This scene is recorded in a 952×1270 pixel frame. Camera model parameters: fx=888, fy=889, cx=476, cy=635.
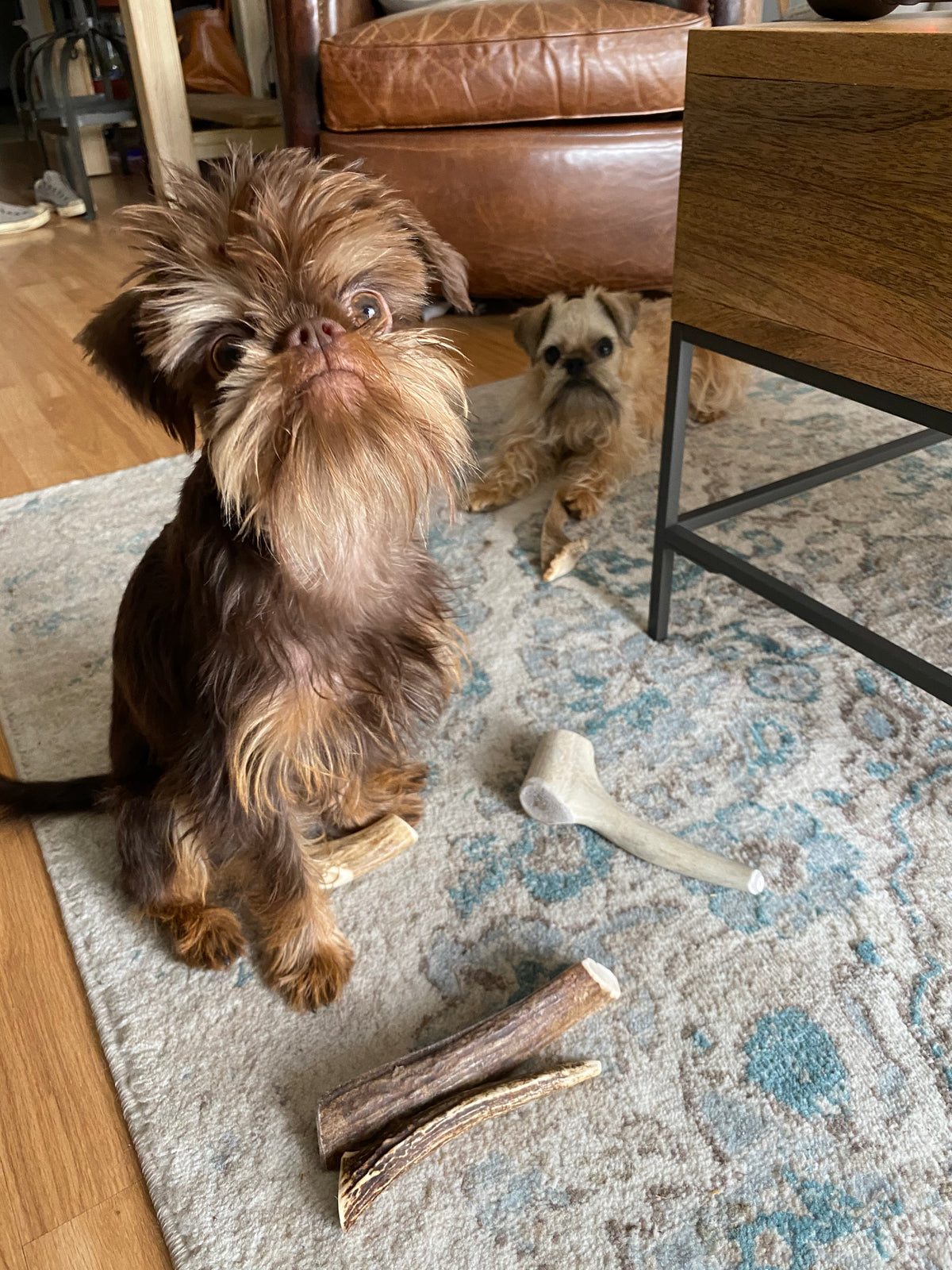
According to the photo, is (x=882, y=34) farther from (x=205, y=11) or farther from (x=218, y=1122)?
(x=205, y=11)

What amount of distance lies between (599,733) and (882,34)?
95cm

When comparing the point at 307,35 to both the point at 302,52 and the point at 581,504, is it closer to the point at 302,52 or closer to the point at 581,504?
the point at 302,52

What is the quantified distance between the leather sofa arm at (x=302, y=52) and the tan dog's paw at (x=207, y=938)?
239cm

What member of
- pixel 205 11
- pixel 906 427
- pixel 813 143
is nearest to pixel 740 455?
pixel 906 427

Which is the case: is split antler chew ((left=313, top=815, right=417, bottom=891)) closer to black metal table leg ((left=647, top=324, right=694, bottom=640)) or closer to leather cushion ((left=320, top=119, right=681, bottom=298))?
black metal table leg ((left=647, top=324, right=694, bottom=640))

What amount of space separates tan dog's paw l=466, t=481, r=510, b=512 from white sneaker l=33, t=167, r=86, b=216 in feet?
12.3

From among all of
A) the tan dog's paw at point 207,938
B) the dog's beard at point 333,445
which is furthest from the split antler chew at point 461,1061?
the dog's beard at point 333,445

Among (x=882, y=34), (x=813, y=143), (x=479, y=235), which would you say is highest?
(x=882, y=34)

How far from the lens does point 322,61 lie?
255 cm

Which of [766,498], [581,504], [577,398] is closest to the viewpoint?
[766,498]

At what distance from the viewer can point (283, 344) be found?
85 centimetres

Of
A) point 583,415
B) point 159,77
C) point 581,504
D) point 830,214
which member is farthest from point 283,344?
point 159,77

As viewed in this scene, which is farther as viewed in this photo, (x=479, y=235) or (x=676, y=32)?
(x=479, y=235)

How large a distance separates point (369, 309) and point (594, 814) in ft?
2.32
